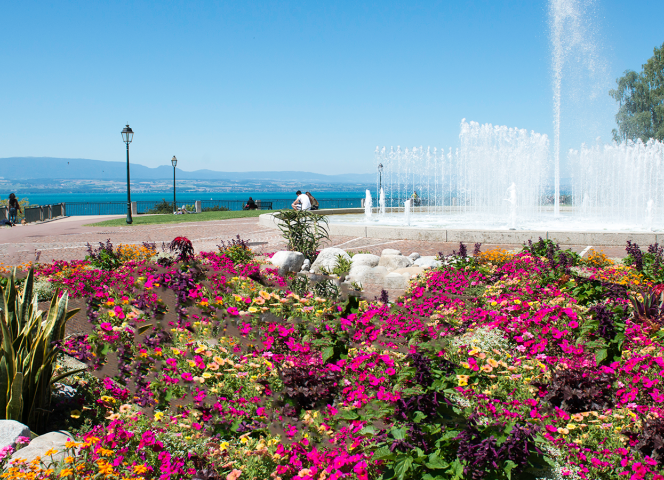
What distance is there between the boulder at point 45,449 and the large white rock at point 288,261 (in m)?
4.88

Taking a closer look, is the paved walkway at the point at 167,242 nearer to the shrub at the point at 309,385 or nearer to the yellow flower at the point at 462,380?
the shrub at the point at 309,385

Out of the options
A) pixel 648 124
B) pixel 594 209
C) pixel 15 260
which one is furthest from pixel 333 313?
pixel 648 124

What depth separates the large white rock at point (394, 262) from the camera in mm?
8555

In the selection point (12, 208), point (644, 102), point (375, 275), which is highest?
point (644, 102)

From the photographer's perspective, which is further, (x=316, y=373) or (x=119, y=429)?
(x=316, y=373)

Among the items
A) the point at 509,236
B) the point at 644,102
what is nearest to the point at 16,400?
the point at 509,236

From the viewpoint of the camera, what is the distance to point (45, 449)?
280 centimetres

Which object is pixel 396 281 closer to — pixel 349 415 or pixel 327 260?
pixel 327 260

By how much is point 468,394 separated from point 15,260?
7481mm

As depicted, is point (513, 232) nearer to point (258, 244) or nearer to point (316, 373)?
point (258, 244)

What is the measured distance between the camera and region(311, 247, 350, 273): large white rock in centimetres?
827

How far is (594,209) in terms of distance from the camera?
2367 centimetres

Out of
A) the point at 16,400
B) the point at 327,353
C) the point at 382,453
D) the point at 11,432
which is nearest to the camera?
the point at 382,453

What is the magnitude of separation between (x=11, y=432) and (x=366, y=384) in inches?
88.7
